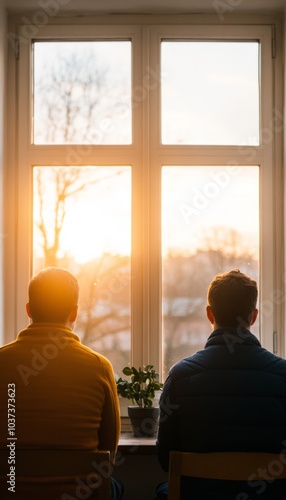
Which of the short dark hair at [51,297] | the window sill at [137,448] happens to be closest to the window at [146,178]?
the window sill at [137,448]

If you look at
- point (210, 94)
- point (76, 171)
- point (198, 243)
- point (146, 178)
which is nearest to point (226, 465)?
point (198, 243)

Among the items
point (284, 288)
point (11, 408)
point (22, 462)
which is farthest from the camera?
point (284, 288)

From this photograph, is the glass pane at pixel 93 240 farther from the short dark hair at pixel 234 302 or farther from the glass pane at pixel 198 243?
the short dark hair at pixel 234 302

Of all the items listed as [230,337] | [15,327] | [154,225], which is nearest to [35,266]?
[15,327]

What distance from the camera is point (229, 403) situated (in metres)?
2.14

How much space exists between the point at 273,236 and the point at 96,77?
→ 3.67ft

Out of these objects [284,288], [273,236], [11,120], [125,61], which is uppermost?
[125,61]

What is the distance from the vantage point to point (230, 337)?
7.37ft

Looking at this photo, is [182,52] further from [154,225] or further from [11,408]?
[11,408]

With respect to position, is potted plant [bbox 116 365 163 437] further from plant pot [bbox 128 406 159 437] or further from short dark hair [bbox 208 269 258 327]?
short dark hair [bbox 208 269 258 327]

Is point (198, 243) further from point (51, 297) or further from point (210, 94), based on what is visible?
point (51, 297)

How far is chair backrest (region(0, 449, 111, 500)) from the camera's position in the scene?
79.8 inches

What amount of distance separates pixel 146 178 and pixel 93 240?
38 cm

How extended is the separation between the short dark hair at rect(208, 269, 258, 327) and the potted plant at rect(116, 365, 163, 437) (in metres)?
0.93
